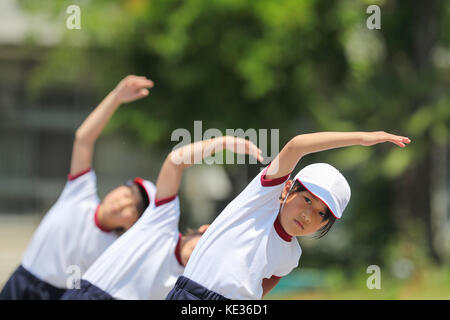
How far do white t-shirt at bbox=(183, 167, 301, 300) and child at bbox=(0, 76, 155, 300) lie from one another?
664 mm

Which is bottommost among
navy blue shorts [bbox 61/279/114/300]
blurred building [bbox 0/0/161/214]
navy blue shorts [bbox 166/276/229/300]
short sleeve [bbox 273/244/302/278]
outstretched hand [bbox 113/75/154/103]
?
blurred building [bbox 0/0/161/214]

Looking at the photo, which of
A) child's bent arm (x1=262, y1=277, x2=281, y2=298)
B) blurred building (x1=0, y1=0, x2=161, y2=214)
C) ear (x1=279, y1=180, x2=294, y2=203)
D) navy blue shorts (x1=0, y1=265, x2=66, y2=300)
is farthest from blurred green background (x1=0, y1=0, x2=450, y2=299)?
ear (x1=279, y1=180, x2=294, y2=203)

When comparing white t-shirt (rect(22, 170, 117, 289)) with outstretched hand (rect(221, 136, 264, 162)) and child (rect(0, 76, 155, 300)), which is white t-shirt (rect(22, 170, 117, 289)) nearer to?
child (rect(0, 76, 155, 300))

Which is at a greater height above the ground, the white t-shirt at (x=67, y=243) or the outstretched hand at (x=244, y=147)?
the outstretched hand at (x=244, y=147)

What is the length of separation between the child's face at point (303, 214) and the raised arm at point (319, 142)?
11cm

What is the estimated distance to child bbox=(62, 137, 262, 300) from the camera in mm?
2697

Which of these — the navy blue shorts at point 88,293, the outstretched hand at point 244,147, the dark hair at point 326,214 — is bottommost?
the navy blue shorts at point 88,293

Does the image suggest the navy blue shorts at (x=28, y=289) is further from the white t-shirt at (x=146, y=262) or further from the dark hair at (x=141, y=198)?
the dark hair at (x=141, y=198)

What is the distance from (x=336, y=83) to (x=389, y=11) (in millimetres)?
1356

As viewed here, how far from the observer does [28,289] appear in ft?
10.1

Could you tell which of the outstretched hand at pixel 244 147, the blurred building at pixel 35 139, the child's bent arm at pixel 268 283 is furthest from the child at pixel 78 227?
the blurred building at pixel 35 139

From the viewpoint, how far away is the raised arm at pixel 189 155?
8.15 feet

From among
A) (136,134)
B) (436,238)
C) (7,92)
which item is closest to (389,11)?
(436,238)

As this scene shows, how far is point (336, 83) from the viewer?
10352mm
